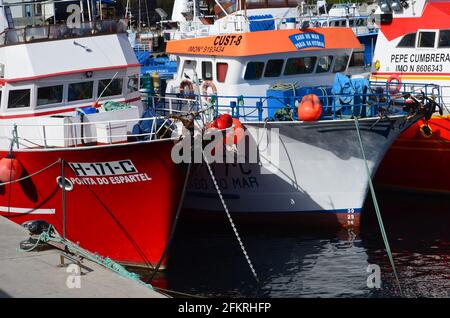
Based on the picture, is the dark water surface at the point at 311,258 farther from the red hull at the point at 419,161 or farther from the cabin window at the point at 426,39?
the cabin window at the point at 426,39

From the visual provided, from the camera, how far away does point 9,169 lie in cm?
1538

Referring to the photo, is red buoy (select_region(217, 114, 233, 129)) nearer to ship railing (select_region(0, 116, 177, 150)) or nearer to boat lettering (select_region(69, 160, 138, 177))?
ship railing (select_region(0, 116, 177, 150))

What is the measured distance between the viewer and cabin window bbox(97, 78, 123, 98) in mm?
17016

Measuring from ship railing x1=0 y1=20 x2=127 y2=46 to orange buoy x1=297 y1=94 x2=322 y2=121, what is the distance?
4535 mm

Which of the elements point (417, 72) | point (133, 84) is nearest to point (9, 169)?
point (133, 84)

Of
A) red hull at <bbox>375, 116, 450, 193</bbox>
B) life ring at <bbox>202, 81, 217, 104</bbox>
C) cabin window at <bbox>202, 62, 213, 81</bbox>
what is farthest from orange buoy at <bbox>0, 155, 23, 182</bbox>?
red hull at <bbox>375, 116, 450, 193</bbox>

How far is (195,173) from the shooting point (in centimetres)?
1883

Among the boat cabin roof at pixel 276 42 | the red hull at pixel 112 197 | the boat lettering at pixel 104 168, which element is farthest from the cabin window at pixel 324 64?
the boat lettering at pixel 104 168

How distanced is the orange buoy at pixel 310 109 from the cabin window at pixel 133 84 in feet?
12.4

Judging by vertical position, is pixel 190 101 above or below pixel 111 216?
above

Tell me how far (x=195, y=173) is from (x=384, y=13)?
8266 mm

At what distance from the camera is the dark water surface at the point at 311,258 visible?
49.9 feet
